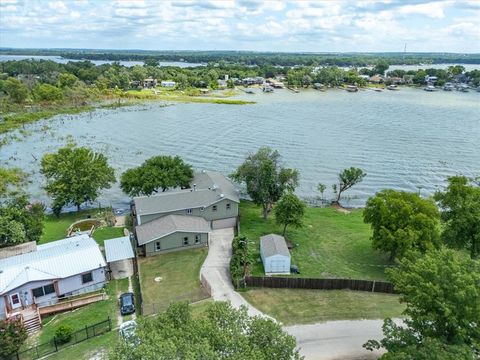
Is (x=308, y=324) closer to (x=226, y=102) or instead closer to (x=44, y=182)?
(x=44, y=182)

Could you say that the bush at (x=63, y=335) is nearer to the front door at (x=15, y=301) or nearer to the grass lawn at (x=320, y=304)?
the front door at (x=15, y=301)

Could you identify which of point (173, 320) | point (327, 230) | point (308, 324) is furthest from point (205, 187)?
point (173, 320)

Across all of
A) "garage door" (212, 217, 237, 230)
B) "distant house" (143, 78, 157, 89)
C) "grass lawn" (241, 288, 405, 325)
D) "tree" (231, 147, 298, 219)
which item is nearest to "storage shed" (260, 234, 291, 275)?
"grass lawn" (241, 288, 405, 325)

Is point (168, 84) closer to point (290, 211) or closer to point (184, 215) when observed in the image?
point (184, 215)

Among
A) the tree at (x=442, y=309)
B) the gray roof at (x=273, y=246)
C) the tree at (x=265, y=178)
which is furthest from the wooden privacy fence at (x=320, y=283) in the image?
the tree at (x=265, y=178)

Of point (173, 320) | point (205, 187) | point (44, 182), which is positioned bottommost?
point (44, 182)

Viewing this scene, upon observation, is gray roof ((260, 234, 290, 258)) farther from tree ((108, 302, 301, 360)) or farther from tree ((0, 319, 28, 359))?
tree ((0, 319, 28, 359))
